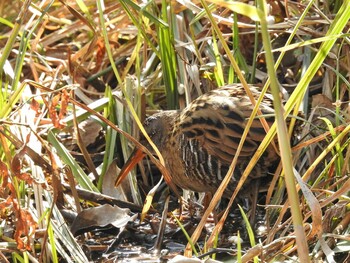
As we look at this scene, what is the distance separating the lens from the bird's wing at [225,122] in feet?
9.18

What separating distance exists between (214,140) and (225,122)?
0.25ft

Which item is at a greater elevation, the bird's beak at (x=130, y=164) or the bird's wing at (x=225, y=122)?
the bird's wing at (x=225, y=122)

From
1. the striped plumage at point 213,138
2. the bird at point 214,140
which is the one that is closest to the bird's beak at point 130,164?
the bird at point 214,140

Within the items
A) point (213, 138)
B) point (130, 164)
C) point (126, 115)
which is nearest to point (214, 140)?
point (213, 138)

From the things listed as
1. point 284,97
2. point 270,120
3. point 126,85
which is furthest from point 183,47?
point 270,120

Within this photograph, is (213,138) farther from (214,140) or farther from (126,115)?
(126,115)

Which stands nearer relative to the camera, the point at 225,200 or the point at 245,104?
the point at 245,104

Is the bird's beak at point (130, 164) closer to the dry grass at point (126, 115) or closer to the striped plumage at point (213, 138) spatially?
the dry grass at point (126, 115)

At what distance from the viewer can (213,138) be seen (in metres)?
2.91

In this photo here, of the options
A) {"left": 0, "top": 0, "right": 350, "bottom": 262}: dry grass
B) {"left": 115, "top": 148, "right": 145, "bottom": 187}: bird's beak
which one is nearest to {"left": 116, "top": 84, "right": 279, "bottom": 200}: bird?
{"left": 115, "top": 148, "right": 145, "bottom": 187}: bird's beak

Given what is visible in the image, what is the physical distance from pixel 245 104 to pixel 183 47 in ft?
2.24

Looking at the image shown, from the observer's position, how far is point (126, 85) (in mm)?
3324

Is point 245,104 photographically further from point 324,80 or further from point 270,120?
point 324,80

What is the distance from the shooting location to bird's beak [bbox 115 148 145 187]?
3096 mm
